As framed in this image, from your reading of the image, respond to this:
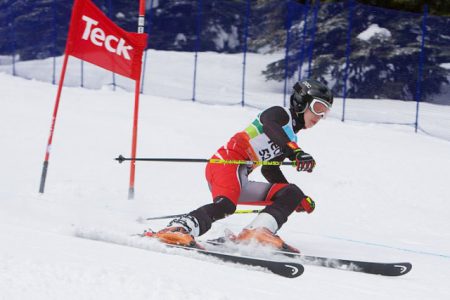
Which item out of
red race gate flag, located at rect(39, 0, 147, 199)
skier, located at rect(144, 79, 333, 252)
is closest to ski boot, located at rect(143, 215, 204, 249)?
skier, located at rect(144, 79, 333, 252)

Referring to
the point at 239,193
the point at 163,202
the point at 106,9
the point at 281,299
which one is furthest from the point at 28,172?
the point at 106,9

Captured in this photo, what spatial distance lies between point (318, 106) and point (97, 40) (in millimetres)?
3323


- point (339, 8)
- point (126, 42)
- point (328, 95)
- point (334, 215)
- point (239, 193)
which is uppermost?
point (339, 8)

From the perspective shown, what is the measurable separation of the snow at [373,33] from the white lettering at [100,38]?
7.96 meters

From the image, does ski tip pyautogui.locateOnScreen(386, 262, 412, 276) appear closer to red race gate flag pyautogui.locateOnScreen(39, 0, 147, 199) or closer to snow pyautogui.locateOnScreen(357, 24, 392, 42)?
red race gate flag pyautogui.locateOnScreen(39, 0, 147, 199)

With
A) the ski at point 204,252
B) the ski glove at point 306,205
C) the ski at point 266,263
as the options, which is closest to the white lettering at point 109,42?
the ski at point 204,252

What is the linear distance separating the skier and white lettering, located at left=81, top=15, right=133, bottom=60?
9.21 feet

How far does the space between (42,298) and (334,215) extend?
18.9ft

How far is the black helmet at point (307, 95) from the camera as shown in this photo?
199 inches

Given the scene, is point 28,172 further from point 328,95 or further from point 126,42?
point 328,95

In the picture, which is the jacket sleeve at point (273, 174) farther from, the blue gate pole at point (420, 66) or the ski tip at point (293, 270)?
the blue gate pole at point (420, 66)

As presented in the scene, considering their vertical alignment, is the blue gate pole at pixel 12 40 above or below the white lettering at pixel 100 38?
above

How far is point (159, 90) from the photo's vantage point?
16.6 metres

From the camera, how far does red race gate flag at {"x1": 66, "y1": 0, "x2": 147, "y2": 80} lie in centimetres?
739
